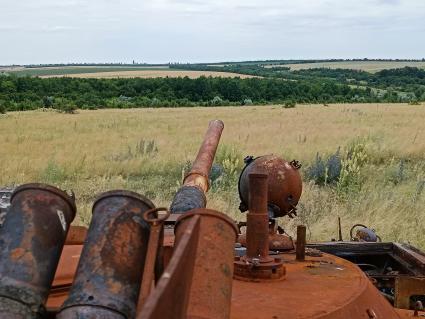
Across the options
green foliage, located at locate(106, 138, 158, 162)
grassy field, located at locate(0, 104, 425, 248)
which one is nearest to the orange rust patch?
grassy field, located at locate(0, 104, 425, 248)

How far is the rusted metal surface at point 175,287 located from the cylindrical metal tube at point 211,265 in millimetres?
251

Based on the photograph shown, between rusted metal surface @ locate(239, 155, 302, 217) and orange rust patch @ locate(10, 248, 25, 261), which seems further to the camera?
rusted metal surface @ locate(239, 155, 302, 217)

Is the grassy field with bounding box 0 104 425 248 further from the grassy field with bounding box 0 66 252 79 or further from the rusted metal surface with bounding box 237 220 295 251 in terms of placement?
the grassy field with bounding box 0 66 252 79

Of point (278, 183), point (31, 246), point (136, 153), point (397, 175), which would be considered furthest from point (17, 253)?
point (136, 153)

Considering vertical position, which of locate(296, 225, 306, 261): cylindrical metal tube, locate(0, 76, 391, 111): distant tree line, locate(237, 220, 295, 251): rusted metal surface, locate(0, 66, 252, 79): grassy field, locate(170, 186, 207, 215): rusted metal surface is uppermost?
locate(170, 186, 207, 215): rusted metal surface

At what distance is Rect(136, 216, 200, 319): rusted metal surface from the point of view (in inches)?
64.8

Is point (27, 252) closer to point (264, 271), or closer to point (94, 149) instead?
point (264, 271)

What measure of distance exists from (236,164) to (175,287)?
1069cm

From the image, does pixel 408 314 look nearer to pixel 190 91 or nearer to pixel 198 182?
pixel 198 182

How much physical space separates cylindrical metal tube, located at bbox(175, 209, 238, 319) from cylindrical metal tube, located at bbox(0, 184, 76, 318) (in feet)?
1.41

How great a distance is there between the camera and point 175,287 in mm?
1829

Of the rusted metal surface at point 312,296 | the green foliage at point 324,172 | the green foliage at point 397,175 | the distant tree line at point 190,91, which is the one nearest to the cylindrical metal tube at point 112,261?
the rusted metal surface at point 312,296

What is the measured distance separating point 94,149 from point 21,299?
18502mm

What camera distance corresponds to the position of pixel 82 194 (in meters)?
13.3
